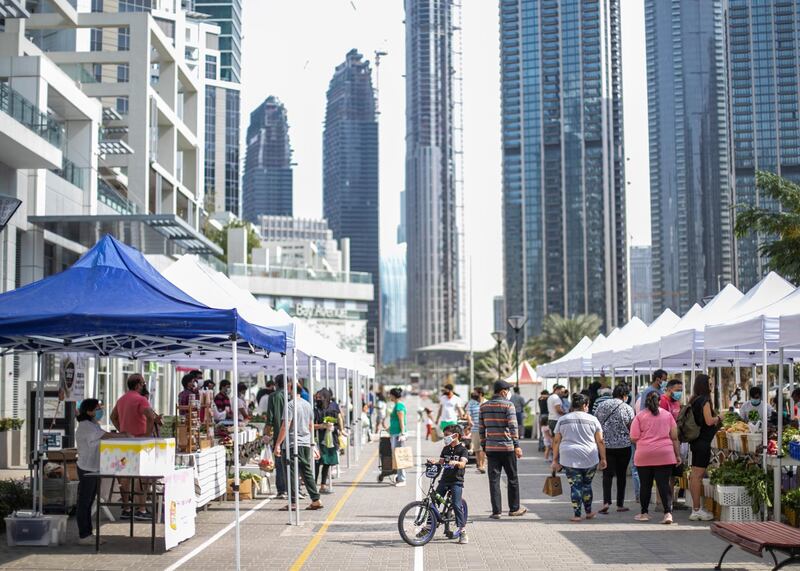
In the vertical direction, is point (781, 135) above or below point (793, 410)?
above

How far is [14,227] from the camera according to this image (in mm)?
27156

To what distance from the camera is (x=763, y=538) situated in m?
8.82

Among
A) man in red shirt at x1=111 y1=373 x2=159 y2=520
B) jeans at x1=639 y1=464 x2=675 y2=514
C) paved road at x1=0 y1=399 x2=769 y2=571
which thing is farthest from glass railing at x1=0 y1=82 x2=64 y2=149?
jeans at x1=639 y1=464 x2=675 y2=514

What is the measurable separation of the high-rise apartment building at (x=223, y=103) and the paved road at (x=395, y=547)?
14018cm

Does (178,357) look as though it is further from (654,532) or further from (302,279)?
(302,279)

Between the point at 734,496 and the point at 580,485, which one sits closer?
the point at 734,496

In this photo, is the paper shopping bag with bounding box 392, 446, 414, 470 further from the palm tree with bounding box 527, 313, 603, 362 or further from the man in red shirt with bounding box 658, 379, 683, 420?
the palm tree with bounding box 527, 313, 603, 362

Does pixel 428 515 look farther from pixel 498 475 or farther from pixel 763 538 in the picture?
pixel 763 538

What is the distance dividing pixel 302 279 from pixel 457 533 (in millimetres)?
71958

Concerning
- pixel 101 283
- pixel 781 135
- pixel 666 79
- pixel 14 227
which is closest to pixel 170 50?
pixel 14 227

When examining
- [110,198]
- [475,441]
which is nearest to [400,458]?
[475,441]

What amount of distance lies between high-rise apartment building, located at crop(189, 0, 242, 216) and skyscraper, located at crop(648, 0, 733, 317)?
63.8 metres

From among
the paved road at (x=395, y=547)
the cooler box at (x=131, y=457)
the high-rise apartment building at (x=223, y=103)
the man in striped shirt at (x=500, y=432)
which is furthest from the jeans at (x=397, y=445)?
the high-rise apartment building at (x=223, y=103)

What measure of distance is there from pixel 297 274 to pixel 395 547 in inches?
2809
